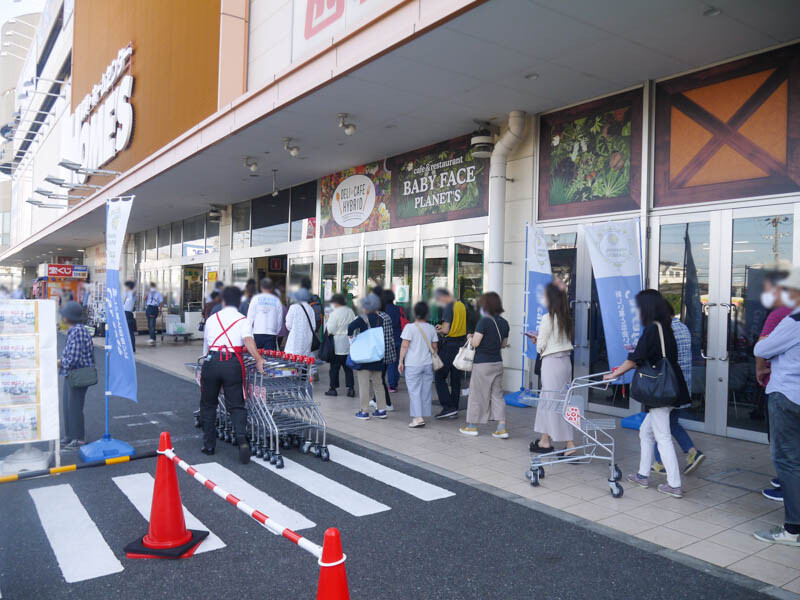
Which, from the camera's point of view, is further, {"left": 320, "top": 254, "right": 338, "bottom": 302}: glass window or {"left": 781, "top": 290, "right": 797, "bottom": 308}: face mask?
{"left": 320, "top": 254, "right": 338, "bottom": 302}: glass window

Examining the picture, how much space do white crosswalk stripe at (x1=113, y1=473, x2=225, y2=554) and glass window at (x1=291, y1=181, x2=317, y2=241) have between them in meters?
10.6

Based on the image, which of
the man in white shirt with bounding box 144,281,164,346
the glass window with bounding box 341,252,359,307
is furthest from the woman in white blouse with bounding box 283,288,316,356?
the man in white shirt with bounding box 144,281,164,346

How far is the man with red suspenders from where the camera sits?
6078 millimetres

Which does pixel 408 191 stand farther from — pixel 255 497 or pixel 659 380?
pixel 255 497

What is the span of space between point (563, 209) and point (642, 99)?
6.36 feet

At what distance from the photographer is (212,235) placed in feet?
69.3

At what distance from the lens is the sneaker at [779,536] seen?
4137mm

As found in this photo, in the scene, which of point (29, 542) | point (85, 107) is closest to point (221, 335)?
point (29, 542)

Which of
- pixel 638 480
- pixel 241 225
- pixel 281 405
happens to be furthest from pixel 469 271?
pixel 241 225

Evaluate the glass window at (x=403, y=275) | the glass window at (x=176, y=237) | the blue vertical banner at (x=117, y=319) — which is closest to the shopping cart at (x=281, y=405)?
the blue vertical banner at (x=117, y=319)

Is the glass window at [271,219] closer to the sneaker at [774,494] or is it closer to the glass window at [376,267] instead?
the glass window at [376,267]

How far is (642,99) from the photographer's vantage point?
322 inches

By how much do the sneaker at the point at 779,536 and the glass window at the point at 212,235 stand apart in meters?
18.9

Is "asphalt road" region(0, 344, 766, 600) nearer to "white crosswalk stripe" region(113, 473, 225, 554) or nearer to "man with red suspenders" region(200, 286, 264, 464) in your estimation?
"white crosswalk stripe" region(113, 473, 225, 554)
